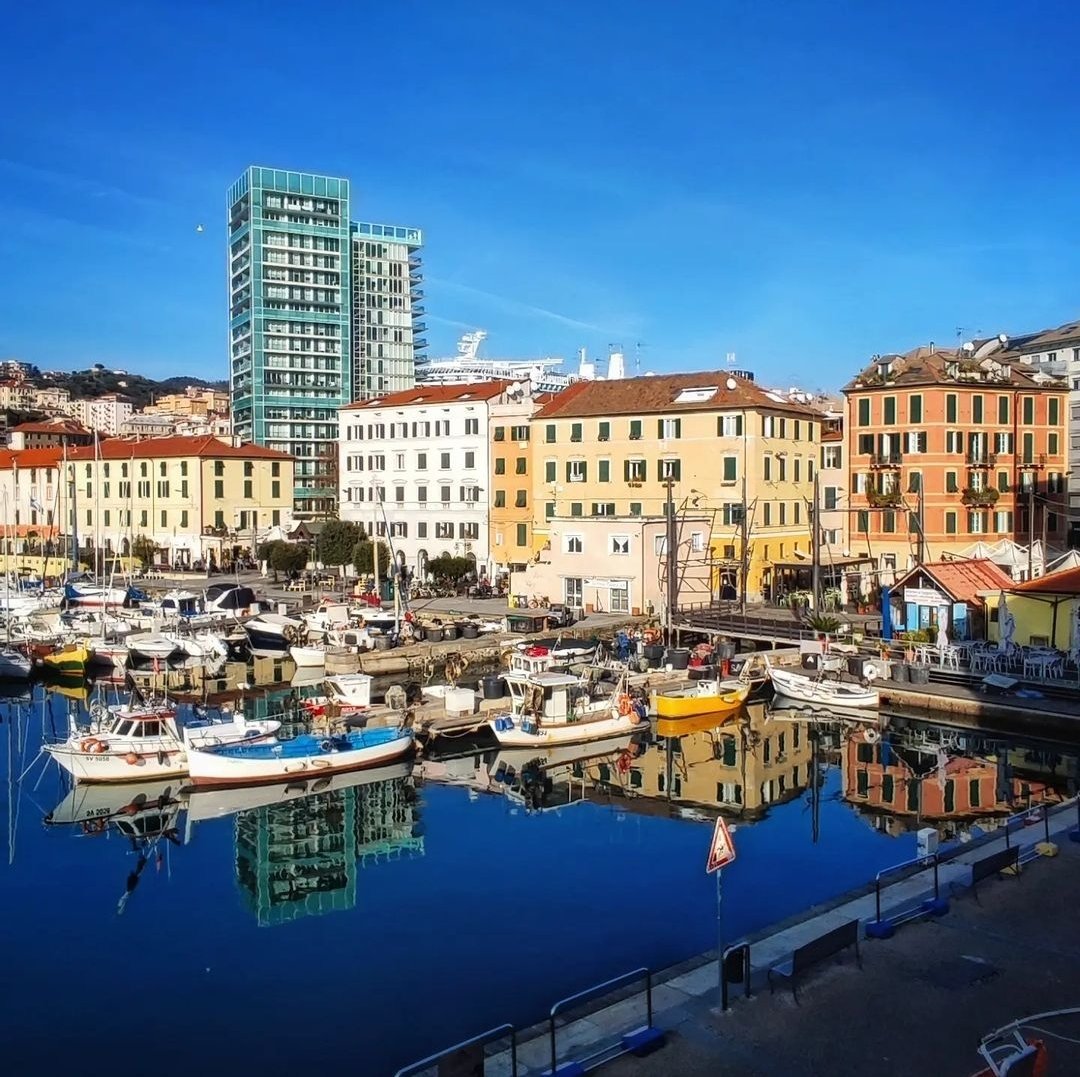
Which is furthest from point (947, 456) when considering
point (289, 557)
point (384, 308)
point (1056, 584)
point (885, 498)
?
point (384, 308)

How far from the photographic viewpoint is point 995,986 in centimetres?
1452

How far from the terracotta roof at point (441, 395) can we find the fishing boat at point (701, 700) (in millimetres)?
35852

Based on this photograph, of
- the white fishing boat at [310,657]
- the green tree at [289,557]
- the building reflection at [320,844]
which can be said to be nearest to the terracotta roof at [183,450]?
the green tree at [289,557]

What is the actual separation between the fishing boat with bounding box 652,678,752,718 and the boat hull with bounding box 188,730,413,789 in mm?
11118

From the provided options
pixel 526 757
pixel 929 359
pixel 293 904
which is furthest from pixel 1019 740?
pixel 929 359

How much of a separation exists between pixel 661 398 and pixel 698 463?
494 centimetres

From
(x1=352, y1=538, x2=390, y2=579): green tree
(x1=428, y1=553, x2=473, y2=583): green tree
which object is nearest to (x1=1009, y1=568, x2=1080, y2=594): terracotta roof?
(x1=428, y1=553, x2=473, y2=583): green tree

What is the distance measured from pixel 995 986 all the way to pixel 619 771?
1890 centimetres

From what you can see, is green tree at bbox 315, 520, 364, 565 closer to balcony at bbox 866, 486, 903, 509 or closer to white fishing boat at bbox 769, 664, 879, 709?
balcony at bbox 866, 486, 903, 509

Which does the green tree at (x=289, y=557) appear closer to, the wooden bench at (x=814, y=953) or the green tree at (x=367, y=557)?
the green tree at (x=367, y=557)

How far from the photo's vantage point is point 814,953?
14922mm

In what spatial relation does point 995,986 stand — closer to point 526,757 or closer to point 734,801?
point 734,801

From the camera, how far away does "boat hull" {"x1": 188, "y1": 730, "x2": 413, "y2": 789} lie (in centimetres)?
3027

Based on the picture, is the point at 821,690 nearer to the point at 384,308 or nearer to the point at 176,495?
the point at 176,495
